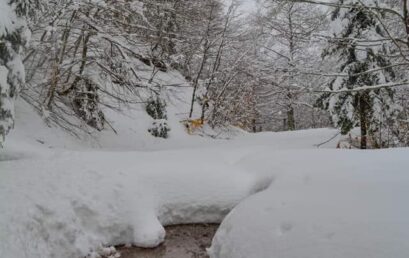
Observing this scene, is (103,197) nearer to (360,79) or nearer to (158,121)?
(158,121)

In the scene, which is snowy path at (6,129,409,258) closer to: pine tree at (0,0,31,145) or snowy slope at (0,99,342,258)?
snowy slope at (0,99,342,258)

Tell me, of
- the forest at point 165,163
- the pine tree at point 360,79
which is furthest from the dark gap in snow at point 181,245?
the pine tree at point 360,79

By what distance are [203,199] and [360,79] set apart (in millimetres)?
5742

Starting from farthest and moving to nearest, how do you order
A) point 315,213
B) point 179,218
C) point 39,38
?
point 39,38
point 179,218
point 315,213

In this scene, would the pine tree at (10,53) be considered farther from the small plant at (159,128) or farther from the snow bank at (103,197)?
the small plant at (159,128)

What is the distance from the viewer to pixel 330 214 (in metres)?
3.83

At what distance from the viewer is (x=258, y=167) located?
23.2 feet

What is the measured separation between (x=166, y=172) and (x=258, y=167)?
5.08ft

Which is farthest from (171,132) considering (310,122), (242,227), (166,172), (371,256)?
(310,122)

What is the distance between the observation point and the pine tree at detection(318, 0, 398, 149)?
10.2 metres

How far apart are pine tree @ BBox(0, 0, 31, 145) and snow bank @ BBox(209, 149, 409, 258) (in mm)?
3147

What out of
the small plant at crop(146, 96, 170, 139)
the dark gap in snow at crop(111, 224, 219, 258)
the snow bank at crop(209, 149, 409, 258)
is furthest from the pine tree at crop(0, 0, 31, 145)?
the small plant at crop(146, 96, 170, 139)

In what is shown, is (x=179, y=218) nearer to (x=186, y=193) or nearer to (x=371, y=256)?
(x=186, y=193)

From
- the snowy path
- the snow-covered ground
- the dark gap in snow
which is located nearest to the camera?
the snow-covered ground
